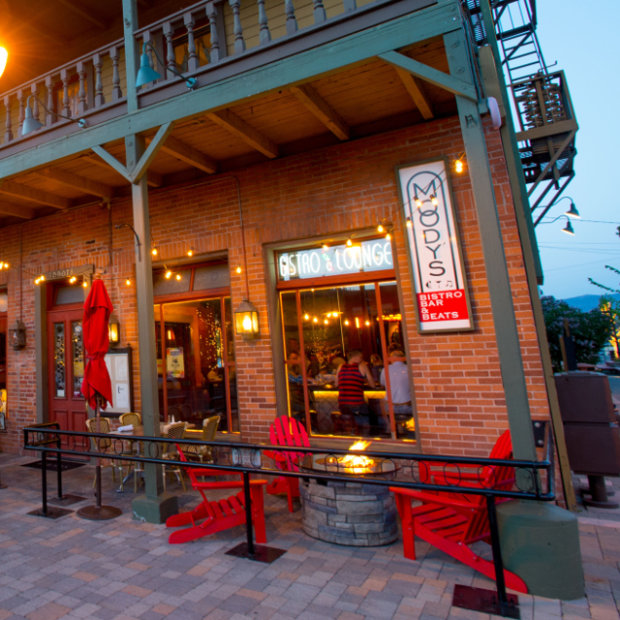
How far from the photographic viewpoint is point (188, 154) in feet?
17.7

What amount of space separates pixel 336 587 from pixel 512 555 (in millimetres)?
1232

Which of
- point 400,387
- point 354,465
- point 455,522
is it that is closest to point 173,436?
point 354,465

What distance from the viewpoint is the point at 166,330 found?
6.68 meters

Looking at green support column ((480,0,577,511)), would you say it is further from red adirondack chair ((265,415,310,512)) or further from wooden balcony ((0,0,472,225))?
red adirondack chair ((265,415,310,512))

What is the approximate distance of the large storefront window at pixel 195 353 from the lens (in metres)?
6.13

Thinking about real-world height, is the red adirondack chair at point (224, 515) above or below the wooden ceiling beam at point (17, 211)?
below

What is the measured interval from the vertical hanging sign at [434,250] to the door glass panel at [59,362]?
21.1 ft

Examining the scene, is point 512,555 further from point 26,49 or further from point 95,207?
point 26,49

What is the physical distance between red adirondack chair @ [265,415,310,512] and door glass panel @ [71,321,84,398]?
4601mm

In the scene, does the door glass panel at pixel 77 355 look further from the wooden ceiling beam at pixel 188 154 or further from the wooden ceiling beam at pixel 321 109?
the wooden ceiling beam at pixel 321 109

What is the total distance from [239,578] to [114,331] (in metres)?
4.72

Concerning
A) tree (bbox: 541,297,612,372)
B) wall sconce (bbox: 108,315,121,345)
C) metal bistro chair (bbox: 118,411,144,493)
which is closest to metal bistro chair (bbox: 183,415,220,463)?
metal bistro chair (bbox: 118,411,144,493)

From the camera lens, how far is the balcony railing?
4.11 m

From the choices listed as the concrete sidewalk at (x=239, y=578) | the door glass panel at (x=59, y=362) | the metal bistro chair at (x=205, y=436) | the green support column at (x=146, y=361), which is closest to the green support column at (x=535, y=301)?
the concrete sidewalk at (x=239, y=578)
